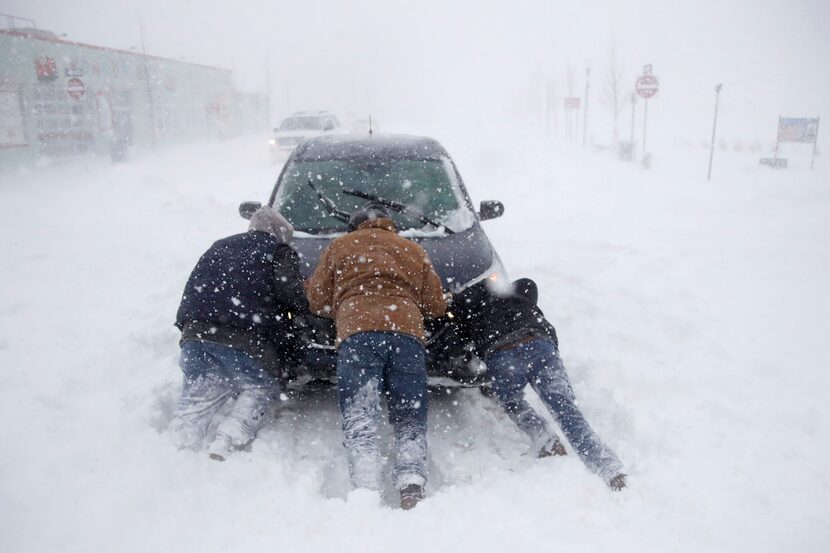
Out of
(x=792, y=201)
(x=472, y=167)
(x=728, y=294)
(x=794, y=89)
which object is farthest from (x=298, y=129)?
(x=794, y=89)

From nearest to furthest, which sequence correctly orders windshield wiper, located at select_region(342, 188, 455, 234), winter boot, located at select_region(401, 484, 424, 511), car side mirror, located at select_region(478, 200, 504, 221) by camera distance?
winter boot, located at select_region(401, 484, 424, 511)
windshield wiper, located at select_region(342, 188, 455, 234)
car side mirror, located at select_region(478, 200, 504, 221)

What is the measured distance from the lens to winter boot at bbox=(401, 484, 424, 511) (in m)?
2.83

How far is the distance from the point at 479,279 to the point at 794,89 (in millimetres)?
97529

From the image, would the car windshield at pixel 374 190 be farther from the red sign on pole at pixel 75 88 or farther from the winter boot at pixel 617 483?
the red sign on pole at pixel 75 88

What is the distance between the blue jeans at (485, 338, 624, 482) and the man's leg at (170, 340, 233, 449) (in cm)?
171

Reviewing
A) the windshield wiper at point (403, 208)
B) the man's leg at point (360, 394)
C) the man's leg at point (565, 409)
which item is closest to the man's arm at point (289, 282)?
the man's leg at point (360, 394)

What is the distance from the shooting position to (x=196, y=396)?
334 centimetres

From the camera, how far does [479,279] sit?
385 cm

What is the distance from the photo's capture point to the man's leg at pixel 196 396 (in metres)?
3.28

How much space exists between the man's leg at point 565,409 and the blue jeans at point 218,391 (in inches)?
64.7

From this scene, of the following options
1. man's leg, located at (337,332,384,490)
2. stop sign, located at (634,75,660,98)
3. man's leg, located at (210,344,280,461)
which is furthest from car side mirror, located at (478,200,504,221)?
stop sign, located at (634,75,660,98)

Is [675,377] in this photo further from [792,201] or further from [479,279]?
[792,201]

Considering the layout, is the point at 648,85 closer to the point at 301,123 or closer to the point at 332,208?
the point at 301,123

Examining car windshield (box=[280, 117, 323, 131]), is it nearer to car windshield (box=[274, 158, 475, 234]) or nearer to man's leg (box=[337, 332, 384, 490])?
car windshield (box=[274, 158, 475, 234])
